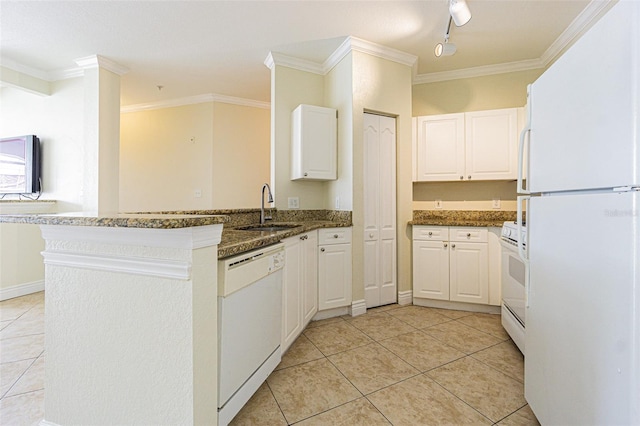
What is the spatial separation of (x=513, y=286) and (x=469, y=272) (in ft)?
2.53

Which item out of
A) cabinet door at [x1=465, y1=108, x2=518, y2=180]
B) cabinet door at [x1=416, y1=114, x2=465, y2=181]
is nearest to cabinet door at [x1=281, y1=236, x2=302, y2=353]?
cabinet door at [x1=416, y1=114, x2=465, y2=181]

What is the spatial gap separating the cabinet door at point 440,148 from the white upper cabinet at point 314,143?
1013mm

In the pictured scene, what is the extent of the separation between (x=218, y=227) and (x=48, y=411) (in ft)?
3.83

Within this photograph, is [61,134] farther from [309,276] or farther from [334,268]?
[334,268]

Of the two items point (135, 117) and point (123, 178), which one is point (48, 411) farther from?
point (135, 117)

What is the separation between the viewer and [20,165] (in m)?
3.37

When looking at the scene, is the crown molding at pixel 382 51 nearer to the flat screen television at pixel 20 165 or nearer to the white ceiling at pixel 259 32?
the white ceiling at pixel 259 32

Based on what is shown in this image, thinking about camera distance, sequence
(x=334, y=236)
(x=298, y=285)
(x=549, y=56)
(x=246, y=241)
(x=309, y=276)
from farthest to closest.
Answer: (x=549, y=56) < (x=334, y=236) < (x=309, y=276) < (x=298, y=285) < (x=246, y=241)

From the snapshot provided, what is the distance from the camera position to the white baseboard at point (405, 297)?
296cm

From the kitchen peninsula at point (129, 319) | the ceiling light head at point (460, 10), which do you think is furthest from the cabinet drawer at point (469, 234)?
the kitchen peninsula at point (129, 319)

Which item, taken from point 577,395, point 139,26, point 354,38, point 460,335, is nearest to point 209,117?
point 139,26

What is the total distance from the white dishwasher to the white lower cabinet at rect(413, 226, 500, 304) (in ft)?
5.86

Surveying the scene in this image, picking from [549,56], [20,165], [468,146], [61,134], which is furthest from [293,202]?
[20,165]

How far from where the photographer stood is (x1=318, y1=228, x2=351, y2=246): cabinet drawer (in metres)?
2.54
